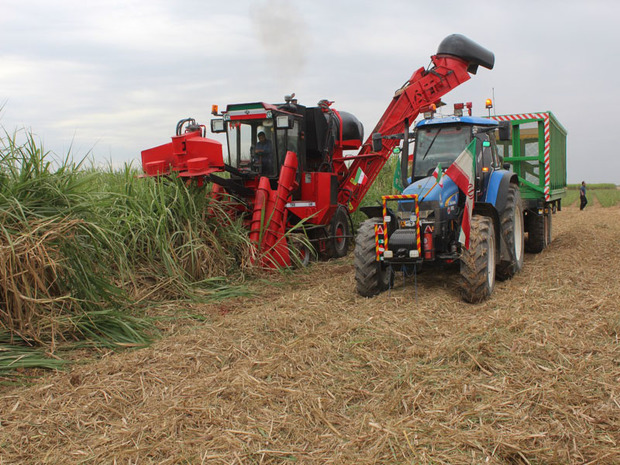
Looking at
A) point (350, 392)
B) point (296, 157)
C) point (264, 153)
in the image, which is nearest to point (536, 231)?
point (296, 157)

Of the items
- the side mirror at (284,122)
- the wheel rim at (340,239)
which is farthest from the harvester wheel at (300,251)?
the side mirror at (284,122)

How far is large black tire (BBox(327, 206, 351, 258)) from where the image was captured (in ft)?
30.6

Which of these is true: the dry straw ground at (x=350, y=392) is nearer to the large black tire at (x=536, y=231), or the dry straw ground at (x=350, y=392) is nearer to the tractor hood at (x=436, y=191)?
the tractor hood at (x=436, y=191)

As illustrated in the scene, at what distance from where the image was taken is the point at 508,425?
9.87ft

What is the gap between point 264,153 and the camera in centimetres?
874

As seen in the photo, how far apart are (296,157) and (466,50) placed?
333cm

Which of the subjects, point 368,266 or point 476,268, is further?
point 368,266

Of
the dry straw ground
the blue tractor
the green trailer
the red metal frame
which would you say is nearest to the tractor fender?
the blue tractor

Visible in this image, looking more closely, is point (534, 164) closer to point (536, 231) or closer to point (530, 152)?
point (530, 152)

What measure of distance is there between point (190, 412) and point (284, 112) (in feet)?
20.1

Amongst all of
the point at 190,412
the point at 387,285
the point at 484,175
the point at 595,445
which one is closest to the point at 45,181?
the point at 190,412

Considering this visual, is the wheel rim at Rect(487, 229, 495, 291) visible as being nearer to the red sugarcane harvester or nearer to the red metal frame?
the red sugarcane harvester

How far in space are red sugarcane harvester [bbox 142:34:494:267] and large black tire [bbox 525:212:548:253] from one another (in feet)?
8.40

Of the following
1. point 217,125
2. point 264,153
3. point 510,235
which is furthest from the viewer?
point 217,125
